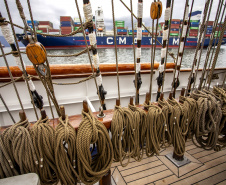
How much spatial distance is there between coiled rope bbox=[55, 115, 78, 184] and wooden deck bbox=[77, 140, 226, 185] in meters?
0.79

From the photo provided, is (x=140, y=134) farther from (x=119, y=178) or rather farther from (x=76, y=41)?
(x=76, y=41)

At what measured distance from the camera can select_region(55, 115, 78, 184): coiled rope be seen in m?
0.71

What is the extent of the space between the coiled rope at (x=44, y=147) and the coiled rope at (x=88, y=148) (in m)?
0.16

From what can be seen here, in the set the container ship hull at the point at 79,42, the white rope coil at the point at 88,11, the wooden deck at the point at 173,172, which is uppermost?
the white rope coil at the point at 88,11

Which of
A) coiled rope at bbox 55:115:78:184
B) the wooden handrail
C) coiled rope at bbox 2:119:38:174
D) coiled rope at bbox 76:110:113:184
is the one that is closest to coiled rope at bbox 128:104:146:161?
coiled rope at bbox 76:110:113:184

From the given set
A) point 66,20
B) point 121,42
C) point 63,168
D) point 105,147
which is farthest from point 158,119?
point 66,20

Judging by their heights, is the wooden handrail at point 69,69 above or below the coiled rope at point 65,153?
above

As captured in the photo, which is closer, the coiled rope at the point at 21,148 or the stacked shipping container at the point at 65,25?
the coiled rope at the point at 21,148

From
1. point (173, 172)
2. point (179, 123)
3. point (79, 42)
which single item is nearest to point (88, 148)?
point (179, 123)

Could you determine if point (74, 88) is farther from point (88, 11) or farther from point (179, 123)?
point (179, 123)

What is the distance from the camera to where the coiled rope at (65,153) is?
0.71 metres

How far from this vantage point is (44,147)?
0.73 m

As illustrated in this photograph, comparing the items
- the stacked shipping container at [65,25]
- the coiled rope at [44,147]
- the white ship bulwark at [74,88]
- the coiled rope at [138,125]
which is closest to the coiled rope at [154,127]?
the coiled rope at [138,125]

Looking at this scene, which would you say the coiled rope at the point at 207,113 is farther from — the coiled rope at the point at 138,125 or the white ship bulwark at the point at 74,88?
the white ship bulwark at the point at 74,88
